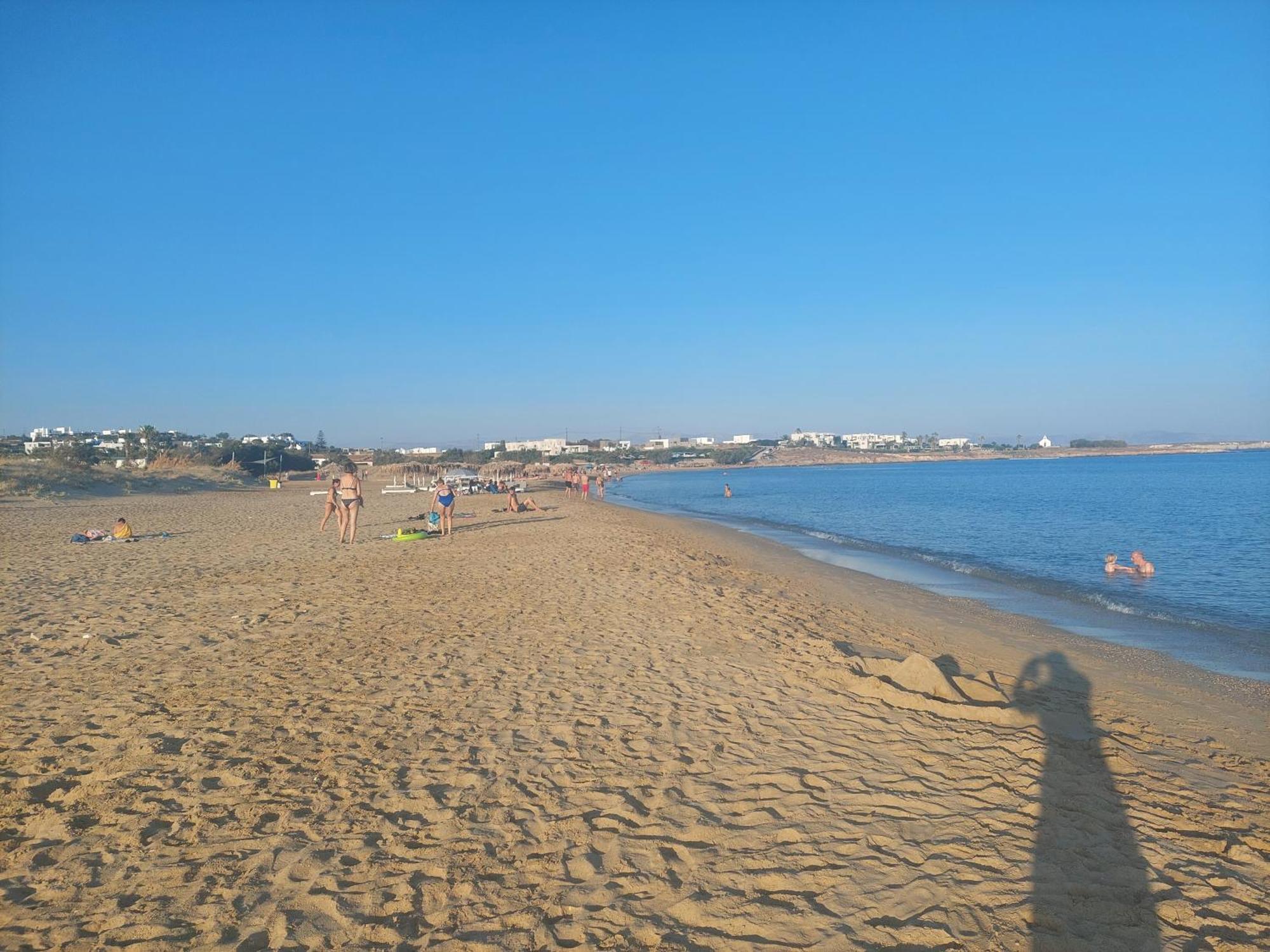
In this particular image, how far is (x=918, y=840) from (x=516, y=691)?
326 cm

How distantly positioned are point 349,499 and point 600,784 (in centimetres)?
1197

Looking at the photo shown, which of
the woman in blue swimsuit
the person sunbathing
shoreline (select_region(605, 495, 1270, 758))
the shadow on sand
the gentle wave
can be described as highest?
the woman in blue swimsuit

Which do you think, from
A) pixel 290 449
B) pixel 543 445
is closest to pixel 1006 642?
Answer: pixel 290 449

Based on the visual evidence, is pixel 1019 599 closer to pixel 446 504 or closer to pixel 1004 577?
pixel 1004 577

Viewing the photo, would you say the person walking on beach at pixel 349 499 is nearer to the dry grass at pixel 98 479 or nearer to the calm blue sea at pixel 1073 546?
the calm blue sea at pixel 1073 546

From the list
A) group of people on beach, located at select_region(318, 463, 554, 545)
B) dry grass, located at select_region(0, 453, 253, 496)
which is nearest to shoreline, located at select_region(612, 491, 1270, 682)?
group of people on beach, located at select_region(318, 463, 554, 545)

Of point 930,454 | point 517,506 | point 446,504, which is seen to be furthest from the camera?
point 930,454

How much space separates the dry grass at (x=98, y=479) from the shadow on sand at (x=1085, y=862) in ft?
102

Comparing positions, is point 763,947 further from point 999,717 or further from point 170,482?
point 170,482

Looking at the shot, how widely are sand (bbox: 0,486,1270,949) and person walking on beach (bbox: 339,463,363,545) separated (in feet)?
18.5

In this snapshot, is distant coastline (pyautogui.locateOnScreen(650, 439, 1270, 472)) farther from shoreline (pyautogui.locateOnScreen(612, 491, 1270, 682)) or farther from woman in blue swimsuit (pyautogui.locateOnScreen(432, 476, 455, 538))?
woman in blue swimsuit (pyautogui.locateOnScreen(432, 476, 455, 538))

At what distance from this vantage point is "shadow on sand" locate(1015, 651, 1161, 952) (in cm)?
303

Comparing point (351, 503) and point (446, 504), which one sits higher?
point (351, 503)

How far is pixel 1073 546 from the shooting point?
19562mm
